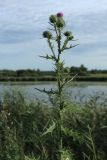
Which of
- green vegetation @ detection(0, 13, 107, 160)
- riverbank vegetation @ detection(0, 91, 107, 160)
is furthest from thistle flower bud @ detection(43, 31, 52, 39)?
riverbank vegetation @ detection(0, 91, 107, 160)

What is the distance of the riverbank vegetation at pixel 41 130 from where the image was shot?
580 centimetres

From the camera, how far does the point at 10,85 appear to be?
36.3ft

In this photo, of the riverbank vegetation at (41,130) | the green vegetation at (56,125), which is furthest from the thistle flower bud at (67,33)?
the riverbank vegetation at (41,130)

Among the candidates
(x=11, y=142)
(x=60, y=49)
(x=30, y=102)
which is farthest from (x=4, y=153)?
(x=30, y=102)

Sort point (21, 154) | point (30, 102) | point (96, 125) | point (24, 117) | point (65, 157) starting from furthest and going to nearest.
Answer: point (30, 102) < point (24, 117) < point (96, 125) < point (21, 154) < point (65, 157)

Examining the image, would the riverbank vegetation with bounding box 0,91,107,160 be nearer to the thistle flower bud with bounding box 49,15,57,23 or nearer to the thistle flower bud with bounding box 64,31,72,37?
the thistle flower bud with bounding box 64,31,72,37

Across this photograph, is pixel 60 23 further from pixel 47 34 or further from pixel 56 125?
pixel 56 125

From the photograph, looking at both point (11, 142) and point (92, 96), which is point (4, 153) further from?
point (92, 96)

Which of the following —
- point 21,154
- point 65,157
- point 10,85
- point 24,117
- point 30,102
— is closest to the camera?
point 65,157

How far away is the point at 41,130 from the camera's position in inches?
300

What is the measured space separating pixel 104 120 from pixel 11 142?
244cm

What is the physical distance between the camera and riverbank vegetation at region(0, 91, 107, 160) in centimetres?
580

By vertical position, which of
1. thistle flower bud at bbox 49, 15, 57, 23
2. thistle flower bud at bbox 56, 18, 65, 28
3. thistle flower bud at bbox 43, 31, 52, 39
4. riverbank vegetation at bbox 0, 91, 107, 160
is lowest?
riverbank vegetation at bbox 0, 91, 107, 160

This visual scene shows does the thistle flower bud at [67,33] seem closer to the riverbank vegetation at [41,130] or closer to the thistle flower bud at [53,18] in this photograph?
the thistle flower bud at [53,18]
